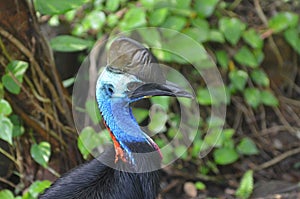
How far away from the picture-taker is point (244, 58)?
148 inches

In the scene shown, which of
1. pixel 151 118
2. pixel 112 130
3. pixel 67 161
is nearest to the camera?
pixel 112 130

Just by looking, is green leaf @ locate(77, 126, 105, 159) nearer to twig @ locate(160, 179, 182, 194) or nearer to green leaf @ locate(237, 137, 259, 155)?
twig @ locate(160, 179, 182, 194)

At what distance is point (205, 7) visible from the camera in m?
3.54

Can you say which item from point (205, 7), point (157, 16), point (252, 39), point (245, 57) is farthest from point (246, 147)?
point (157, 16)

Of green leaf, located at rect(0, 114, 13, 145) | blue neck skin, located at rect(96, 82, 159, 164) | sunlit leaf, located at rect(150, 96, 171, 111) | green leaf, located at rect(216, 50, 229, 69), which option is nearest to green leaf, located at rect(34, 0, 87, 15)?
green leaf, located at rect(0, 114, 13, 145)

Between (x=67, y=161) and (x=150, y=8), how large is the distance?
90 centimetres

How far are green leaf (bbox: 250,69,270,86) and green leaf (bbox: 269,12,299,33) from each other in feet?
0.89

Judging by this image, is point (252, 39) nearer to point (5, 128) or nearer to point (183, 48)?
point (183, 48)

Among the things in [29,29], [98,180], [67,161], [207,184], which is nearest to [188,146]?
[207,184]

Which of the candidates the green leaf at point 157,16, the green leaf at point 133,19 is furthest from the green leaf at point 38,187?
the green leaf at point 157,16

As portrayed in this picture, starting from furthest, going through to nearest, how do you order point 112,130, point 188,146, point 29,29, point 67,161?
point 188,146
point 67,161
point 29,29
point 112,130

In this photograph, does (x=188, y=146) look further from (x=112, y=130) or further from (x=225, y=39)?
(x=112, y=130)

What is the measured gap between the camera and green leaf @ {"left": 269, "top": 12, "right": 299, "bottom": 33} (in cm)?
384

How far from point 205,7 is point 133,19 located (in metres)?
0.47
